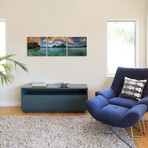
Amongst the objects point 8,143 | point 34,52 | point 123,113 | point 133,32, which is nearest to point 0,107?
point 34,52

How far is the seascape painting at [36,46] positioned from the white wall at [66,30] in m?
0.10

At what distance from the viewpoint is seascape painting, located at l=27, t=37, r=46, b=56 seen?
3.34 m

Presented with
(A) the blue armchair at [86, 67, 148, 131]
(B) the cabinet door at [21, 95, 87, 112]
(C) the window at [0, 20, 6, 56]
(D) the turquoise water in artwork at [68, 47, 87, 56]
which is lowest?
(B) the cabinet door at [21, 95, 87, 112]

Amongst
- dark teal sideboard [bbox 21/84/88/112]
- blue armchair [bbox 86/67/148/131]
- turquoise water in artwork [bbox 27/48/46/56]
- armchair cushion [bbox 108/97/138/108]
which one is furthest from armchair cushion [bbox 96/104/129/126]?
turquoise water in artwork [bbox 27/48/46/56]

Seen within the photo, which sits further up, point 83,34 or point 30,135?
point 83,34

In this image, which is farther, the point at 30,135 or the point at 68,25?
the point at 68,25

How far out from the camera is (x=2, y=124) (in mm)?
2391

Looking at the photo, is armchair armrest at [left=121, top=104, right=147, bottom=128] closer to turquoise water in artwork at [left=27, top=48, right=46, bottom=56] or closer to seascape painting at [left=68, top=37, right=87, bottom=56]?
seascape painting at [left=68, top=37, right=87, bottom=56]

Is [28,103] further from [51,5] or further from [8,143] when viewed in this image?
[51,5]

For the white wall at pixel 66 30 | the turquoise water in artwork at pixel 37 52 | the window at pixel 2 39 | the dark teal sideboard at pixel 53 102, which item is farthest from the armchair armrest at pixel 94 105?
the window at pixel 2 39

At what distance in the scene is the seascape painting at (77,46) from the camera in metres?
3.32

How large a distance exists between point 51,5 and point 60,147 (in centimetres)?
302

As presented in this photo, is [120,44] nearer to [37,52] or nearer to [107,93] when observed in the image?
[107,93]

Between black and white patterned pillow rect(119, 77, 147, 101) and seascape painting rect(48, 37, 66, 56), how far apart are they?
1619 millimetres
